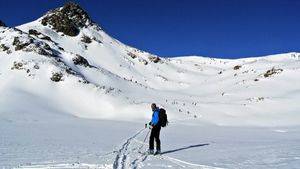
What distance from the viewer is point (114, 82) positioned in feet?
189

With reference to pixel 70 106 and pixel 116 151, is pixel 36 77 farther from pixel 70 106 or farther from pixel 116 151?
pixel 116 151

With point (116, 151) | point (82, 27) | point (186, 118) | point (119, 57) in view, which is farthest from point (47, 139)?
point (82, 27)

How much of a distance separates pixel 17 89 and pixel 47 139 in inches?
1099

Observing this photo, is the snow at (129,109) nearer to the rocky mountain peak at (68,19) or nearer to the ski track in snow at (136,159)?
the ski track in snow at (136,159)

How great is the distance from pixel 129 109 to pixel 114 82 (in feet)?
47.9

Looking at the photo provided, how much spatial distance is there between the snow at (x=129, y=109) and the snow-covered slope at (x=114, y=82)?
5.2 inches

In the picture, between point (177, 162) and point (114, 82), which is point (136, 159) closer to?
point (177, 162)

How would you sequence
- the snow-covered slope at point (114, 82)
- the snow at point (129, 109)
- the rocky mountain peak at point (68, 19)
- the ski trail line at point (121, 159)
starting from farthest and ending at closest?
the rocky mountain peak at point (68, 19) → the snow-covered slope at point (114, 82) → the snow at point (129, 109) → the ski trail line at point (121, 159)

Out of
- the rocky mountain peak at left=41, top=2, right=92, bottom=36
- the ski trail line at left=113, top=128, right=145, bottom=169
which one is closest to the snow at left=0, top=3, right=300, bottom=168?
the ski trail line at left=113, top=128, right=145, bottom=169

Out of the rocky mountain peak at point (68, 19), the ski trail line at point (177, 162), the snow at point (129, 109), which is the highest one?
the rocky mountain peak at point (68, 19)

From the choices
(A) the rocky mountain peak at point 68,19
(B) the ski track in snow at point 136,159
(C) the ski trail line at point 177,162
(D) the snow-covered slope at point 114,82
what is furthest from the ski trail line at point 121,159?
(A) the rocky mountain peak at point 68,19

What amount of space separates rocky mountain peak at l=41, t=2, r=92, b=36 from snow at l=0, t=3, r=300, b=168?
1.62m

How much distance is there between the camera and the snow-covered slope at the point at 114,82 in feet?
140

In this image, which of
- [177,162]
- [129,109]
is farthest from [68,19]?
[177,162]
